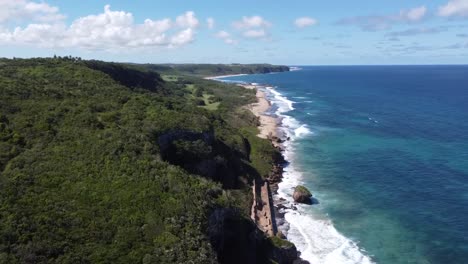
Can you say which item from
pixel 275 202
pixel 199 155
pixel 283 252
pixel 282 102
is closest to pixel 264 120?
pixel 282 102

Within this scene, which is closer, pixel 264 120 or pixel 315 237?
pixel 315 237

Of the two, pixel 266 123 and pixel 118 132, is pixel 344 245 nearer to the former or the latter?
pixel 118 132

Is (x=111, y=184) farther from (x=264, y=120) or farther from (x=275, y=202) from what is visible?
(x=264, y=120)

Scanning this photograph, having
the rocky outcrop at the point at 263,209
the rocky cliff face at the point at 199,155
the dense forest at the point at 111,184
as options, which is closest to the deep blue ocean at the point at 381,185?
the rocky outcrop at the point at 263,209

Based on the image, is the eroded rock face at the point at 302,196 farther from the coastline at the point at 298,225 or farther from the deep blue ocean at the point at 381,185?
the deep blue ocean at the point at 381,185

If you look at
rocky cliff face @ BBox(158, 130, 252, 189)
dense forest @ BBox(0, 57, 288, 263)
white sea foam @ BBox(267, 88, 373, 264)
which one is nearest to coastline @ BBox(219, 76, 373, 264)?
white sea foam @ BBox(267, 88, 373, 264)

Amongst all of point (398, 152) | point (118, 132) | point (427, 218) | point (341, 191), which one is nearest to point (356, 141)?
point (398, 152)
